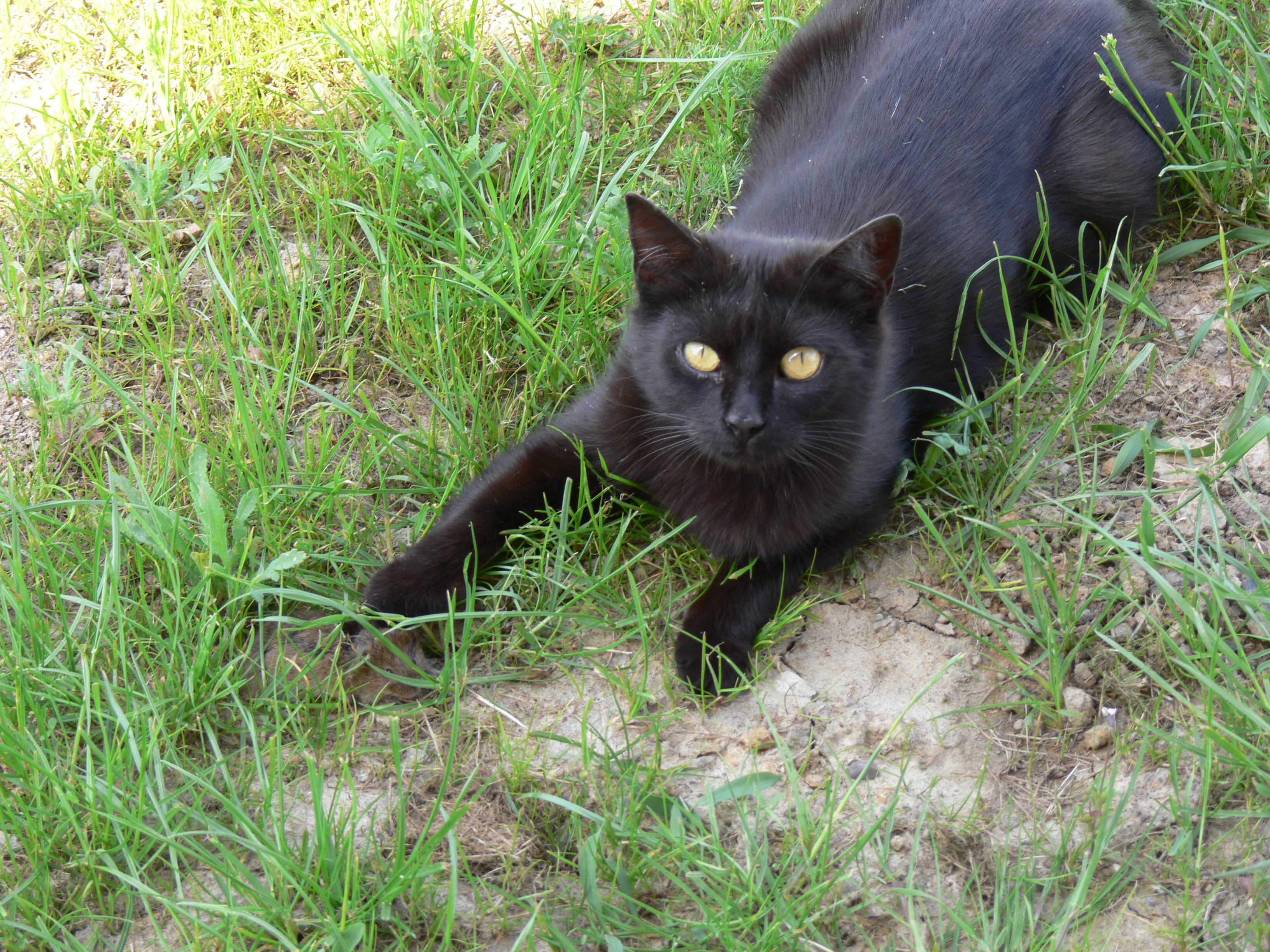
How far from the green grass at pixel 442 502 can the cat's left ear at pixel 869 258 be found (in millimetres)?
503

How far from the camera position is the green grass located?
1.95m

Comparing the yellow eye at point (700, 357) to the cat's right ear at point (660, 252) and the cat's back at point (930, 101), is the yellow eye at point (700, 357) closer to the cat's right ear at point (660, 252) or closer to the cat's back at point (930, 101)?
the cat's right ear at point (660, 252)

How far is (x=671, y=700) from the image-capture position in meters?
2.35

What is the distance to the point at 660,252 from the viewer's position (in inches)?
91.4

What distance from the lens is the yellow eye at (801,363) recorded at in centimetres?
229

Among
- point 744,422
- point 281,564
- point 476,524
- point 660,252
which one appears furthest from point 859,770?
point 281,564

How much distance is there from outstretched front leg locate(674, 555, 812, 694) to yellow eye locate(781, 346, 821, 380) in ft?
1.53

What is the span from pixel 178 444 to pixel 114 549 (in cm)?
47

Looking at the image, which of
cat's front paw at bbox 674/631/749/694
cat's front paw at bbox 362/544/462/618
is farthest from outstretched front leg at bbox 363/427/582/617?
cat's front paw at bbox 674/631/749/694

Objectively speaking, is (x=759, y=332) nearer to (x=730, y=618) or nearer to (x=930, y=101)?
(x=730, y=618)

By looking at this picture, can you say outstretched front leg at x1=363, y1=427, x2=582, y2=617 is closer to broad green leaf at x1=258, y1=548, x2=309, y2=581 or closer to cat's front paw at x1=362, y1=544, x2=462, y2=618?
cat's front paw at x1=362, y1=544, x2=462, y2=618

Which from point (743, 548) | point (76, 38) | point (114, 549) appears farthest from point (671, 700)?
point (76, 38)

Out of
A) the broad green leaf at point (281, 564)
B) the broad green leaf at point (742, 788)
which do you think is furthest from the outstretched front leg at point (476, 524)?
the broad green leaf at point (742, 788)

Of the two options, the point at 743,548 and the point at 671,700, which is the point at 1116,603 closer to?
the point at 743,548
